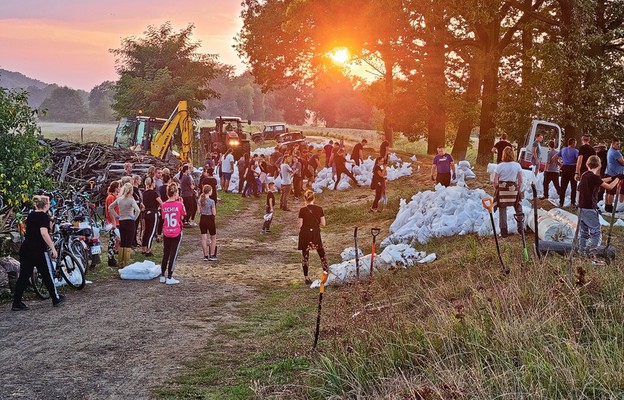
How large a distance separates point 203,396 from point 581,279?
437cm

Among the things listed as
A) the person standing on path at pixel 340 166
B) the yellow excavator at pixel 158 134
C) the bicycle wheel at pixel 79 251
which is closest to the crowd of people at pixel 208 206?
the bicycle wheel at pixel 79 251

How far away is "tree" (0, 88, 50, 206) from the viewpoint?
494 inches

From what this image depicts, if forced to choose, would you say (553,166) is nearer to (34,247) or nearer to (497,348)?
(497,348)

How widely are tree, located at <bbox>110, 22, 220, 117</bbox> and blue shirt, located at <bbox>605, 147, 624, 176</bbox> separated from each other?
140 feet

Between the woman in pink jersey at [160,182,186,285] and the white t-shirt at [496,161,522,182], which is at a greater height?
the white t-shirt at [496,161,522,182]

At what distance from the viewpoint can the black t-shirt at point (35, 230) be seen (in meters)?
11.1

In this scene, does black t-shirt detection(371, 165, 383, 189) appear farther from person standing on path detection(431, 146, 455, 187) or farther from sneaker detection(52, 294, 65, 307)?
sneaker detection(52, 294, 65, 307)

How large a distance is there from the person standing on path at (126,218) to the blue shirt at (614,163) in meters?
10.6

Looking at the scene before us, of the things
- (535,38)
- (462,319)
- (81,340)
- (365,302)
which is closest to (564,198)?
(365,302)

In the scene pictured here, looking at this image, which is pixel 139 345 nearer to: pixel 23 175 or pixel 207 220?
pixel 23 175

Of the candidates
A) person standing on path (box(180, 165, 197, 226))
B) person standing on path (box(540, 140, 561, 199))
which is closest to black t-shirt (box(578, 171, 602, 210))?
person standing on path (box(540, 140, 561, 199))

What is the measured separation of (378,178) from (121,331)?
1309 cm

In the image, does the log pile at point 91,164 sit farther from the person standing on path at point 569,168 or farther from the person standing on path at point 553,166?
the person standing on path at point 569,168

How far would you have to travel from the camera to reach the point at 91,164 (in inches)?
961
